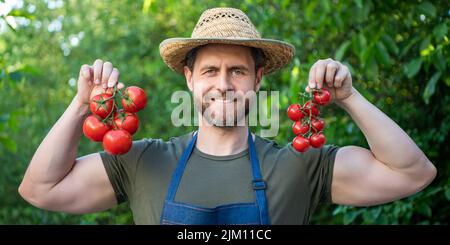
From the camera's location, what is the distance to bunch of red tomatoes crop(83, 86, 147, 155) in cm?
187

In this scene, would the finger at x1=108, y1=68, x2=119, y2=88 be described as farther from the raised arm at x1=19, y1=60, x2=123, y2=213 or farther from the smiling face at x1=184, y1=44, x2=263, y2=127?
the smiling face at x1=184, y1=44, x2=263, y2=127

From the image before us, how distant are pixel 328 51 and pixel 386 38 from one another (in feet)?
4.29

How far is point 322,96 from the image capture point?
1.95 meters

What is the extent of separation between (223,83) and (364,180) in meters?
0.58

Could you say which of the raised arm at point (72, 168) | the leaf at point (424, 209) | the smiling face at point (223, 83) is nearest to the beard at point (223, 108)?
the smiling face at point (223, 83)

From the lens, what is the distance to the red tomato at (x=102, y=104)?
6.19ft

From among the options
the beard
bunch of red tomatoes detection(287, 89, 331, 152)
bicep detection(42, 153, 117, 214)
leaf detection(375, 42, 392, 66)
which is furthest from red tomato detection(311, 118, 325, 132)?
leaf detection(375, 42, 392, 66)

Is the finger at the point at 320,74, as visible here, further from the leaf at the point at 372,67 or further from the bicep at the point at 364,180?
the leaf at the point at 372,67

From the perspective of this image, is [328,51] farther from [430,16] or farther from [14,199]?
[14,199]

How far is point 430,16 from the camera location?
343 cm

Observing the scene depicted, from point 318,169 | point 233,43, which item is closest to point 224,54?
point 233,43

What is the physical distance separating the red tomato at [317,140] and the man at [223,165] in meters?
0.15

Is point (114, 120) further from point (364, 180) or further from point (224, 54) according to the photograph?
point (364, 180)
